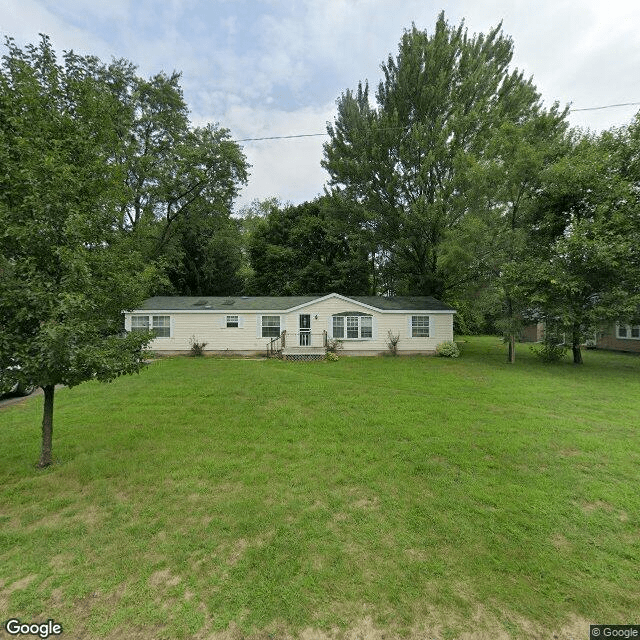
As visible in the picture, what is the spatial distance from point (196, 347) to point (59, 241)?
14646mm

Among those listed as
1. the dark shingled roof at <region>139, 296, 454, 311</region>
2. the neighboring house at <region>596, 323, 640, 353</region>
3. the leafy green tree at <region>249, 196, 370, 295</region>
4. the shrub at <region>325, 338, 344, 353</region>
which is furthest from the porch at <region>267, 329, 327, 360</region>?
the neighboring house at <region>596, 323, 640, 353</region>

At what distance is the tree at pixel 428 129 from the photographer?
20.5 m

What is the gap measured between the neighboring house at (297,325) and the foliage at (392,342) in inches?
7.4

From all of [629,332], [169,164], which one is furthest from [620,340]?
[169,164]

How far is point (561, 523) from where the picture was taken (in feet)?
12.6

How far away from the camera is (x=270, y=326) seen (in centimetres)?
1911

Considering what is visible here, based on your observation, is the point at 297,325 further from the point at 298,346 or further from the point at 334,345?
the point at 334,345

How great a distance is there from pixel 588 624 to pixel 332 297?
16.9 m

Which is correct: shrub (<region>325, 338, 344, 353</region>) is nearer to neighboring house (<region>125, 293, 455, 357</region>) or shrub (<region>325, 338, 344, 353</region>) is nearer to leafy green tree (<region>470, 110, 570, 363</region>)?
neighboring house (<region>125, 293, 455, 357</region>)

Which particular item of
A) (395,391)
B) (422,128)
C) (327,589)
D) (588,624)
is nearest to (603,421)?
(395,391)

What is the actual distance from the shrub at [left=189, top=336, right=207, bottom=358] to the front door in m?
5.87

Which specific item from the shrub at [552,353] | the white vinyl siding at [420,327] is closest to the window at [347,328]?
the white vinyl siding at [420,327]

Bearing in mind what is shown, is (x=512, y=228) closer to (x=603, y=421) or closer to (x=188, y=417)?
(x=603, y=421)

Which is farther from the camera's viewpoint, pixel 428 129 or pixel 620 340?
pixel 620 340
